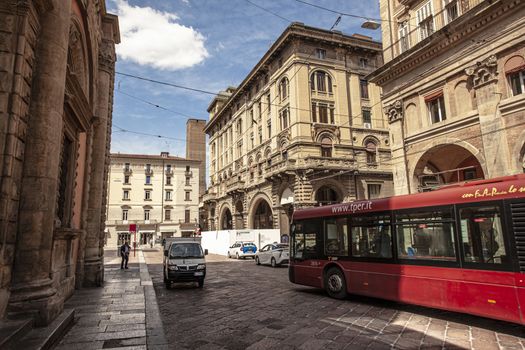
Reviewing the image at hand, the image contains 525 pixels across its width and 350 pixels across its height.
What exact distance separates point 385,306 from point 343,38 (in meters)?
31.8

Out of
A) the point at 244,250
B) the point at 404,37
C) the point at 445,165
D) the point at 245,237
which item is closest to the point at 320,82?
the point at 404,37

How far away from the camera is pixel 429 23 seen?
16.9 m

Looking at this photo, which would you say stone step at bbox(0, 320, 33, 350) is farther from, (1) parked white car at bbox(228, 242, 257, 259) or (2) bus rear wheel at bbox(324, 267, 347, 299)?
(1) parked white car at bbox(228, 242, 257, 259)

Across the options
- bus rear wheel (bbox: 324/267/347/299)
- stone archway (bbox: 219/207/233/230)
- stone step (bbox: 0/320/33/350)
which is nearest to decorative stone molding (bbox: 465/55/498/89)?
bus rear wheel (bbox: 324/267/347/299)

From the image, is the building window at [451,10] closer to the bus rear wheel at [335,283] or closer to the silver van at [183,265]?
the bus rear wheel at [335,283]

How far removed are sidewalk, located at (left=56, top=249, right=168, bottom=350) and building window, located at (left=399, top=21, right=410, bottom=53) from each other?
16568 mm

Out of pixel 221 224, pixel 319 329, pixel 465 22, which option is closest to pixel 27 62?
pixel 319 329

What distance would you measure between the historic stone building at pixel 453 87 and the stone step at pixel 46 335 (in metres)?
9.98

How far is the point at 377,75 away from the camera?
19234 millimetres

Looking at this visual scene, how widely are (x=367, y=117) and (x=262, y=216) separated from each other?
15075 millimetres

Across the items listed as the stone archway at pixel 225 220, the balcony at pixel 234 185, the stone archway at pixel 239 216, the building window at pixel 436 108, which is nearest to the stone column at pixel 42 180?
the building window at pixel 436 108

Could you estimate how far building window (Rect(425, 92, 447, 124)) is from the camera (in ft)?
53.1

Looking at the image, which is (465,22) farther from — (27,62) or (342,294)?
(27,62)

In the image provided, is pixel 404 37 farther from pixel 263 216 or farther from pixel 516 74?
pixel 263 216
